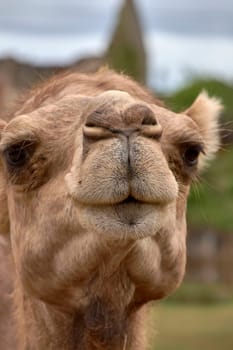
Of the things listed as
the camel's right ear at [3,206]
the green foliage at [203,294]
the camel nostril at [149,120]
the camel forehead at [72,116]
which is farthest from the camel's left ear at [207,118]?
the green foliage at [203,294]

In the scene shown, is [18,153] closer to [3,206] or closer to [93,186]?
[3,206]

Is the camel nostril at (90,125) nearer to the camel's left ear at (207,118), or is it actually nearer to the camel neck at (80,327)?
the camel neck at (80,327)

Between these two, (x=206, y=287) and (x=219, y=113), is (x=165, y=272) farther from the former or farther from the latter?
(x=206, y=287)

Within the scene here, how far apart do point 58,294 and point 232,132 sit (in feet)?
5.14

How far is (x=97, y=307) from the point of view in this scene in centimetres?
602

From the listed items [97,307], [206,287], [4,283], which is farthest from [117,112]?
[206,287]

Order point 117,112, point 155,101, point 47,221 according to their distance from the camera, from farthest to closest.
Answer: point 155,101 < point 47,221 < point 117,112

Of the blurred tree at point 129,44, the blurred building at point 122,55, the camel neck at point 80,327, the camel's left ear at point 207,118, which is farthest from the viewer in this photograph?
the blurred tree at point 129,44

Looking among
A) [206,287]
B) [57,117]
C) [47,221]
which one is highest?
[57,117]

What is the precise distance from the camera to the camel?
5348mm

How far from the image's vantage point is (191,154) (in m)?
6.12

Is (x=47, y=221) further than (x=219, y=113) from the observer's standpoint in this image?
No

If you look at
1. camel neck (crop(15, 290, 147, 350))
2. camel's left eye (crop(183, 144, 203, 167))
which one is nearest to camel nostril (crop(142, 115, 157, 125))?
camel's left eye (crop(183, 144, 203, 167))

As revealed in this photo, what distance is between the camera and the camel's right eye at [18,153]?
5988mm
